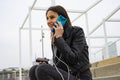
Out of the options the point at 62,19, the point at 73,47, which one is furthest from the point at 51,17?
the point at 73,47

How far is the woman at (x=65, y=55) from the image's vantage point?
1.42 metres

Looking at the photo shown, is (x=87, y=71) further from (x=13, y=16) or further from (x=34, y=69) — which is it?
(x=13, y=16)

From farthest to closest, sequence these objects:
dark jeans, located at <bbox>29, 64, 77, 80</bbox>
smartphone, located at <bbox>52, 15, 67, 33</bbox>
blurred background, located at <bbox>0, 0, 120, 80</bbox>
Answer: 1. blurred background, located at <bbox>0, 0, 120, 80</bbox>
2. smartphone, located at <bbox>52, 15, 67, 33</bbox>
3. dark jeans, located at <bbox>29, 64, 77, 80</bbox>

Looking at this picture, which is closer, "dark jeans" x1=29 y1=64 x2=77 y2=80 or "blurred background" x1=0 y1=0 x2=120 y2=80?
"dark jeans" x1=29 y1=64 x2=77 y2=80

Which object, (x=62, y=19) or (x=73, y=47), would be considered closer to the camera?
(x=73, y=47)

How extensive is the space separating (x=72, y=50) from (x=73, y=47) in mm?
22

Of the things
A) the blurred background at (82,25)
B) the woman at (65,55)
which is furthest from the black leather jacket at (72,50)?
the blurred background at (82,25)

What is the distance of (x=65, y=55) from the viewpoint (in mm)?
1433

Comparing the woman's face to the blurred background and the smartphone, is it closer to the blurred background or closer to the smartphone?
the smartphone

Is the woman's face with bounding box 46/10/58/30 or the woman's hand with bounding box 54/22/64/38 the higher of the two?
the woman's face with bounding box 46/10/58/30

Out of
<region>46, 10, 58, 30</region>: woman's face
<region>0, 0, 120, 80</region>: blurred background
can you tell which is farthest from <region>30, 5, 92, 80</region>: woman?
<region>0, 0, 120, 80</region>: blurred background

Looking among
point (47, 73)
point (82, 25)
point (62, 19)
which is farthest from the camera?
point (82, 25)

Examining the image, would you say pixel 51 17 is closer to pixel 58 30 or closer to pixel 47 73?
pixel 58 30

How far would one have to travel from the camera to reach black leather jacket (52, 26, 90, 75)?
1434 millimetres
